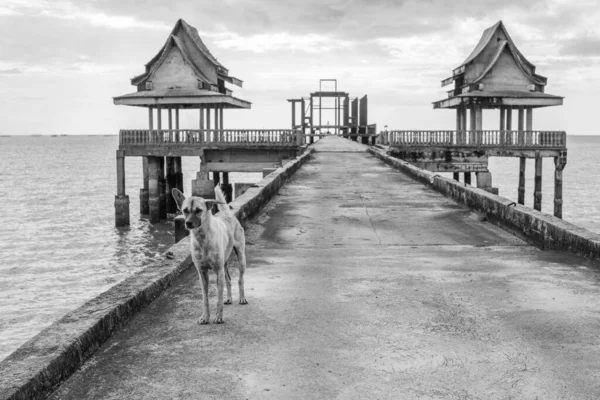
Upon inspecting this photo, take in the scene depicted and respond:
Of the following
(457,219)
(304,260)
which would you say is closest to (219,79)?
(457,219)

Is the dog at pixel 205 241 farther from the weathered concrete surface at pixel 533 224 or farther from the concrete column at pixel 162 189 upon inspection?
the concrete column at pixel 162 189

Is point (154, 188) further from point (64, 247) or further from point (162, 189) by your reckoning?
point (64, 247)

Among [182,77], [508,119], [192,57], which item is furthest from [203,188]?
[508,119]

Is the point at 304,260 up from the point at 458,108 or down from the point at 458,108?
down

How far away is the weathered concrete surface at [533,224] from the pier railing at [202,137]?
60.5 feet

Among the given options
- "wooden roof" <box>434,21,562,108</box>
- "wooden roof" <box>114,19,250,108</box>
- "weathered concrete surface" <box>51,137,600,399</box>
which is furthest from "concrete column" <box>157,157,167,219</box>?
"weathered concrete surface" <box>51,137,600,399</box>

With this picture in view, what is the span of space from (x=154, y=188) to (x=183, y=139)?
2.62 m

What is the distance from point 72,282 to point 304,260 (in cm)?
1247

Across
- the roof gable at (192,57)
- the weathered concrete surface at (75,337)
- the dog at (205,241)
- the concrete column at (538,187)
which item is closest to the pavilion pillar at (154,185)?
the roof gable at (192,57)

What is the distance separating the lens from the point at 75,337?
216 inches

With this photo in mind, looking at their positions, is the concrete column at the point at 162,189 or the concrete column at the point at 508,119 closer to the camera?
the concrete column at the point at 162,189

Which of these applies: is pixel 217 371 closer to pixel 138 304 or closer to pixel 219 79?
pixel 138 304

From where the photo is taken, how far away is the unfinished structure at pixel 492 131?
33.3 meters

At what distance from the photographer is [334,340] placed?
5969mm
